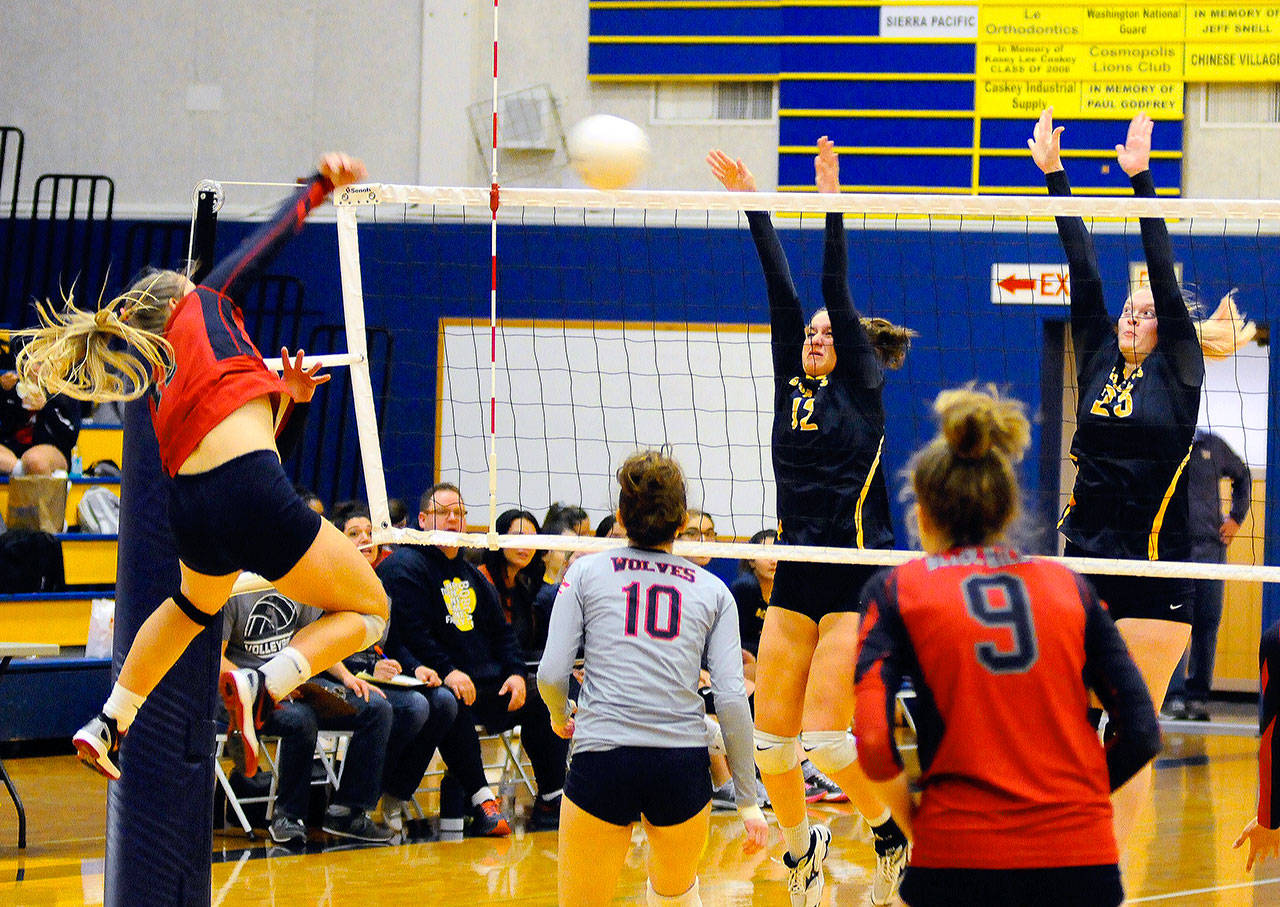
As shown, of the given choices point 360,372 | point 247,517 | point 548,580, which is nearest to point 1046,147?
point 360,372

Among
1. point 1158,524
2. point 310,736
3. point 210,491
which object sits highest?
point 210,491

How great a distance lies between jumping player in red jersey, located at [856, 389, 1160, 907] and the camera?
2328mm

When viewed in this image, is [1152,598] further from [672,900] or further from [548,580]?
[548,580]

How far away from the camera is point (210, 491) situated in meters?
3.51

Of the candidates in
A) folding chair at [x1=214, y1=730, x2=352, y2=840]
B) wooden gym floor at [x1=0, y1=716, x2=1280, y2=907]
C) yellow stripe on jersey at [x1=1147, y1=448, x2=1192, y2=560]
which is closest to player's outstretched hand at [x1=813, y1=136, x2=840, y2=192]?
yellow stripe on jersey at [x1=1147, y1=448, x2=1192, y2=560]

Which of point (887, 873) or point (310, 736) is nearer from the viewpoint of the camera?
point (887, 873)

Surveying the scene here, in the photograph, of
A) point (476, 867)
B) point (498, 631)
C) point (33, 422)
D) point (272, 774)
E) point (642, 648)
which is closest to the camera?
point (642, 648)

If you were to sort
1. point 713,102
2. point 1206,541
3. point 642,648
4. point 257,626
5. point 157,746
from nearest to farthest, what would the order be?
point 642,648 → point 157,746 → point 257,626 → point 1206,541 → point 713,102

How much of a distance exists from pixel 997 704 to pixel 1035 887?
0.31m

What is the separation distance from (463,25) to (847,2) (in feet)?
10.3

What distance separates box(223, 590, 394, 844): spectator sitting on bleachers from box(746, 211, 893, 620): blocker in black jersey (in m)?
2.43

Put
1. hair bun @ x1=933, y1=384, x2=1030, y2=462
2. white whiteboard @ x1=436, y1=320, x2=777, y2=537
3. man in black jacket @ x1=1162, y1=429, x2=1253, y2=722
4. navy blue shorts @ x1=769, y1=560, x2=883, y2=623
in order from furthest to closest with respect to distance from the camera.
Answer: white whiteboard @ x1=436, y1=320, x2=777, y2=537
man in black jacket @ x1=1162, y1=429, x2=1253, y2=722
navy blue shorts @ x1=769, y1=560, x2=883, y2=623
hair bun @ x1=933, y1=384, x2=1030, y2=462

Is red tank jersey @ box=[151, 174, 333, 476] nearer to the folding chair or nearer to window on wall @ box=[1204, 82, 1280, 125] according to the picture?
the folding chair

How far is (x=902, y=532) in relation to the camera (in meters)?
11.2
